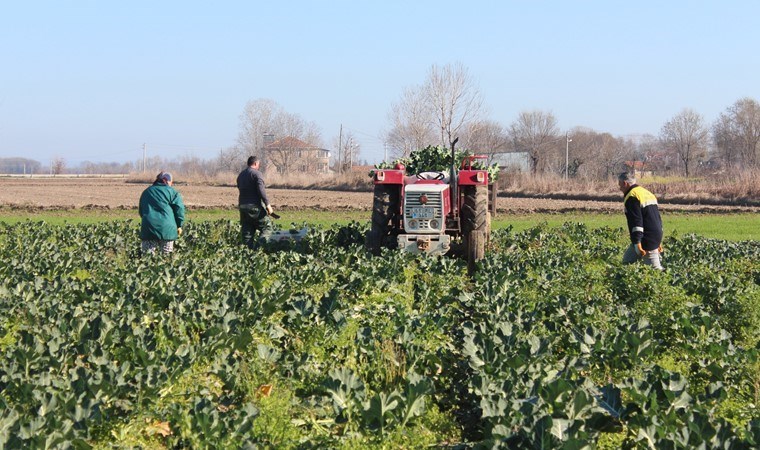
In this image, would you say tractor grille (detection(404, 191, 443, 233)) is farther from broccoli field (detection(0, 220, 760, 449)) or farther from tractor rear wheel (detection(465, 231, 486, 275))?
broccoli field (detection(0, 220, 760, 449))

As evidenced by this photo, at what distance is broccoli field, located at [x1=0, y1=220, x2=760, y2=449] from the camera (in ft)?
16.6

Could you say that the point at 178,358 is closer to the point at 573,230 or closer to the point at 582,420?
the point at 582,420

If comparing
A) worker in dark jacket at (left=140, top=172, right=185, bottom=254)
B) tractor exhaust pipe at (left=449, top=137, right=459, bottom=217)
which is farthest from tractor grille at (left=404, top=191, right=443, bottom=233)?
worker in dark jacket at (left=140, top=172, right=185, bottom=254)

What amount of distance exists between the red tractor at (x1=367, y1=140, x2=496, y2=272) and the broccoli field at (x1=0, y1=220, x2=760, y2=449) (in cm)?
159

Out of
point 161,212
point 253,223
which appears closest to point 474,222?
point 253,223

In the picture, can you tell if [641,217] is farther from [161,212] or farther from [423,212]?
[161,212]

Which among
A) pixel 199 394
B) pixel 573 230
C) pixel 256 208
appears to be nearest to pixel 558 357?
pixel 199 394

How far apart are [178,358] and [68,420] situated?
4.51 feet

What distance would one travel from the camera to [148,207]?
12.6m

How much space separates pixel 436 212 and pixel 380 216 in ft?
3.19

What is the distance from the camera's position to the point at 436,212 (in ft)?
43.3

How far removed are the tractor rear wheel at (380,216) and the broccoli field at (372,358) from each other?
6.98 ft

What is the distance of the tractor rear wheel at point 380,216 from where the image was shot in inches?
534

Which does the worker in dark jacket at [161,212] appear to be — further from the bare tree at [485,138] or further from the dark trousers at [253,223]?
the bare tree at [485,138]
